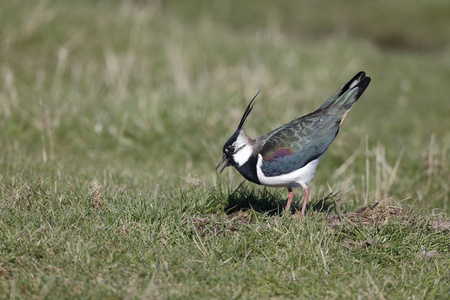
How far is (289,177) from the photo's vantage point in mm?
4793

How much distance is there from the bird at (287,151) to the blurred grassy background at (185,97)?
2.79ft

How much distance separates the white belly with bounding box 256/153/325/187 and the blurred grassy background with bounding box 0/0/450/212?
2.95ft

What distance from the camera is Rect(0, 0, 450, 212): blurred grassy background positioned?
7.42 m

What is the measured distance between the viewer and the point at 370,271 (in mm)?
4102

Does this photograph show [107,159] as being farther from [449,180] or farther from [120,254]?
[449,180]

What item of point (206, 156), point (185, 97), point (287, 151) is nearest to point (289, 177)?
point (287, 151)

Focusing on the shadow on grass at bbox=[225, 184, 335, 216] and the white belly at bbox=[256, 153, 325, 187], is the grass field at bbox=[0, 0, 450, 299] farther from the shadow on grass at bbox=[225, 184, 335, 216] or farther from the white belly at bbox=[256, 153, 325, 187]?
the white belly at bbox=[256, 153, 325, 187]

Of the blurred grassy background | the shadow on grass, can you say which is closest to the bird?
the shadow on grass

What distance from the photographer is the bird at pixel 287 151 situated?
4797 millimetres

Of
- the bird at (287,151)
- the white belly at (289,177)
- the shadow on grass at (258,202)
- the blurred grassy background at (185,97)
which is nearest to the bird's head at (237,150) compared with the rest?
the bird at (287,151)

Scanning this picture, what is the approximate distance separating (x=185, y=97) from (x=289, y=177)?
15.7 ft

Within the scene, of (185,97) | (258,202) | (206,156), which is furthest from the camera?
(185,97)

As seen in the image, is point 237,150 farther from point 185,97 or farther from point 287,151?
point 185,97

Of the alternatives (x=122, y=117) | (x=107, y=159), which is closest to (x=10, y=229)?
(x=107, y=159)
